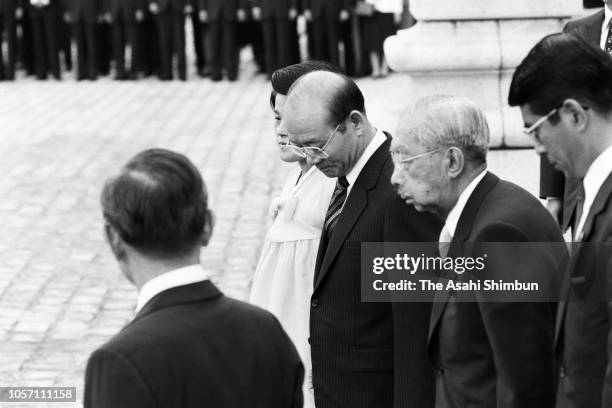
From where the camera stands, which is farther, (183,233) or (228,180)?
(228,180)

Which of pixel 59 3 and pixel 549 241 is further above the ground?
pixel 549 241

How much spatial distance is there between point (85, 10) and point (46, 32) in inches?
38.1

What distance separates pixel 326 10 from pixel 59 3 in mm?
4210

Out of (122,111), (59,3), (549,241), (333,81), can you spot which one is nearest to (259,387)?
(549,241)

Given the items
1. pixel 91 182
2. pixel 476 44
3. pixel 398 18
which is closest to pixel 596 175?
pixel 476 44

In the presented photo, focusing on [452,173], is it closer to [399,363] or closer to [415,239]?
[415,239]

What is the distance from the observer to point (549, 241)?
320cm

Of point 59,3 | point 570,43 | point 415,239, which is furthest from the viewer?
point 59,3

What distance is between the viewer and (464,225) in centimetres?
328

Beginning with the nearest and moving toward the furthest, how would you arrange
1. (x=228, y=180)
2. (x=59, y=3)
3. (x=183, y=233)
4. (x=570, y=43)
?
(x=183, y=233) < (x=570, y=43) < (x=228, y=180) < (x=59, y=3)

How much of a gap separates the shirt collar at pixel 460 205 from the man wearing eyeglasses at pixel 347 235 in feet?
1.17

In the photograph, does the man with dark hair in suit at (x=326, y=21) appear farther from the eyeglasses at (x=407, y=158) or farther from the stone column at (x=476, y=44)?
the eyeglasses at (x=407, y=158)

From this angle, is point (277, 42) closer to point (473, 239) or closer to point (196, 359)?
point (473, 239)

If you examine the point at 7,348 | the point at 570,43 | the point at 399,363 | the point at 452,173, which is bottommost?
the point at 7,348
